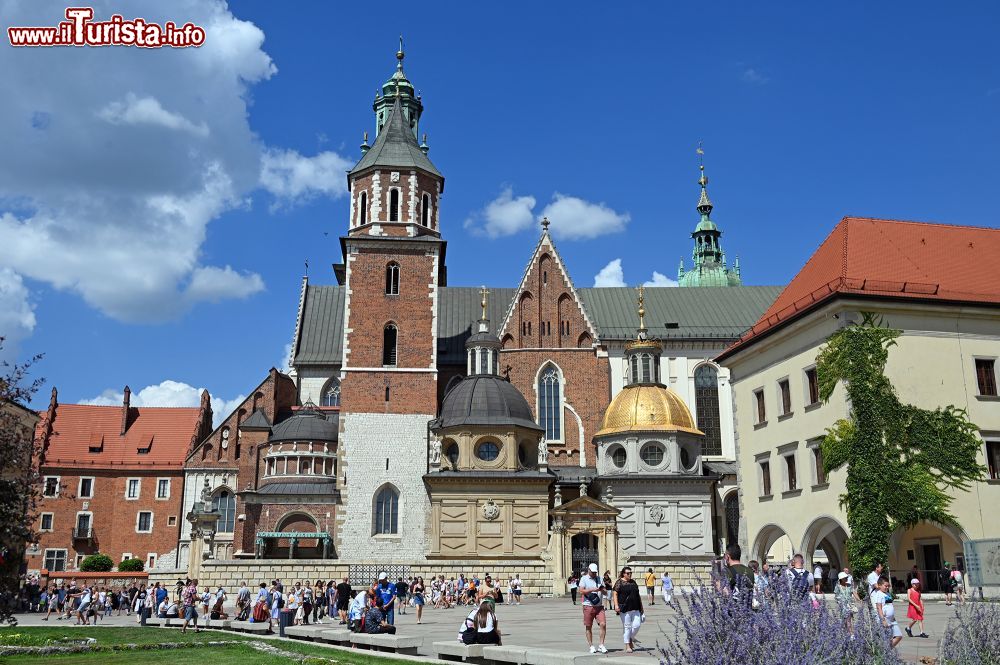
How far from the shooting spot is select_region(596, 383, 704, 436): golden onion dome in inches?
1804

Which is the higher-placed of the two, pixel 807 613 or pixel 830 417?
pixel 830 417

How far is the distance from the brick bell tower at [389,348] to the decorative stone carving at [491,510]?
321cm

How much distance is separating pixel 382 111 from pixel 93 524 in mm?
35918

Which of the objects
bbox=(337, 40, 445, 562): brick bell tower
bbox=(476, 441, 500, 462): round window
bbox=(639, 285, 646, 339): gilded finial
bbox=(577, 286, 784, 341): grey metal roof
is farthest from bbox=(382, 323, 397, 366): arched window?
bbox=(639, 285, 646, 339): gilded finial

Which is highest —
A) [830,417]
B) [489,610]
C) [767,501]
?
[830,417]

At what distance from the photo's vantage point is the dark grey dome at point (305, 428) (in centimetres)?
4766

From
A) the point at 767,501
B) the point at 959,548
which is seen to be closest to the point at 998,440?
the point at 959,548

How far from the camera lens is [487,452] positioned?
44812mm

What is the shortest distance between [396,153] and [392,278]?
286 inches

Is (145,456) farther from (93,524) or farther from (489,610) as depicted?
(489,610)

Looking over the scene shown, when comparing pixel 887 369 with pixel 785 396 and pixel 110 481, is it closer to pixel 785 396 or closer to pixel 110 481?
pixel 785 396

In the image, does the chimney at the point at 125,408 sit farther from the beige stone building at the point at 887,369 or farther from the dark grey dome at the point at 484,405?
the beige stone building at the point at 887,369

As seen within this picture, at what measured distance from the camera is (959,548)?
28.7 meters

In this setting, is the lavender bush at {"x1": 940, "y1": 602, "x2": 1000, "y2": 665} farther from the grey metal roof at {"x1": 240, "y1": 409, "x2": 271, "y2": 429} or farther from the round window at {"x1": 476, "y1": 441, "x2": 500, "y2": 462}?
the grey metal roof at {"x1": 240, "y1": 409, "x2": 271, "y2": 429}
